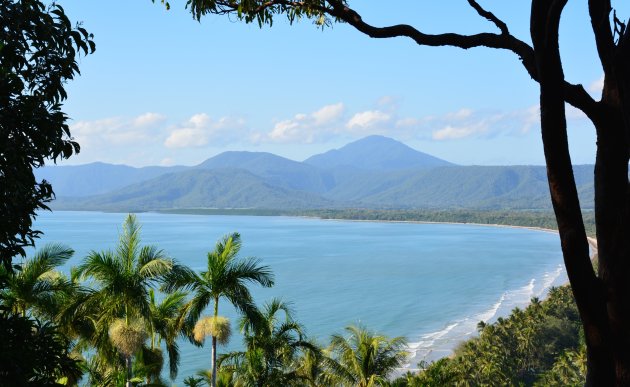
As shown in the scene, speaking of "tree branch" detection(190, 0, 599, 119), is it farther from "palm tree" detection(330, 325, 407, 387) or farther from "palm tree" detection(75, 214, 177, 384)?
"palm tree" detection(330, 325, 407, 387)

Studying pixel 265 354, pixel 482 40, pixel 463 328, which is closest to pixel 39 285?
pixel 265 354

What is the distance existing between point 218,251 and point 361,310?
53.9m

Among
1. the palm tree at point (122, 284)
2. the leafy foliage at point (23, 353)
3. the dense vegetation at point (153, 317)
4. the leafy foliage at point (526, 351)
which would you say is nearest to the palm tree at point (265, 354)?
the dense vegetation at point (153, 317)

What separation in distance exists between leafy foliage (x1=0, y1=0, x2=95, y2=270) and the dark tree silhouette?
355 centimetres

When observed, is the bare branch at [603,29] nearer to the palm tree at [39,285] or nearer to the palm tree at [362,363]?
the palm tree at [39,285]

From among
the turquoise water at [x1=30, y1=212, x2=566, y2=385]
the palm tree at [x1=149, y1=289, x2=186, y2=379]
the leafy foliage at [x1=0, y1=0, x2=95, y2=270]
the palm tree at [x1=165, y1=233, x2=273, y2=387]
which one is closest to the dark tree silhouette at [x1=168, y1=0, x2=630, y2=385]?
the leafy foliage at [x1=0, y1=0, x2=95, y2=270]

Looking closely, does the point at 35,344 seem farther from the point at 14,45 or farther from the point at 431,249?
the point at 431,249

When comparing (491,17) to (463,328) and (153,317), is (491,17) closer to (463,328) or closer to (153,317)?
(153,317)

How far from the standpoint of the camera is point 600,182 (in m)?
3.37

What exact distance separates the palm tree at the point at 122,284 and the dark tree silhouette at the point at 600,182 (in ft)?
28.3

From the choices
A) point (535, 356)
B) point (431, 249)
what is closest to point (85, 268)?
point (535, 356)

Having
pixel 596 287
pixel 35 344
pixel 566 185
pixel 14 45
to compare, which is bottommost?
pixel 35 344

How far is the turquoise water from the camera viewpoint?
5791 cm

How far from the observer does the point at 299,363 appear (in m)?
16.7
